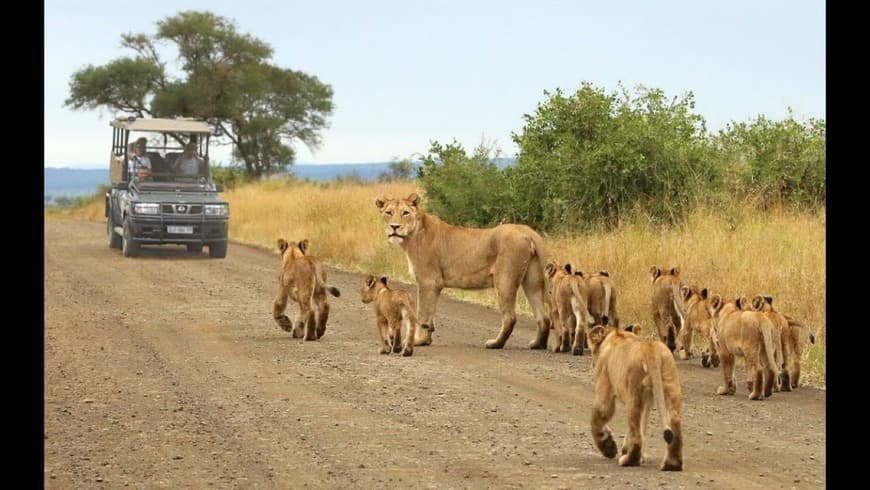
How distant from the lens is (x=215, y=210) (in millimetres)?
26547

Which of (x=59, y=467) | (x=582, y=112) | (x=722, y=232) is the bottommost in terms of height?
(x=59, y=467)

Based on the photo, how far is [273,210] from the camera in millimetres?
35688

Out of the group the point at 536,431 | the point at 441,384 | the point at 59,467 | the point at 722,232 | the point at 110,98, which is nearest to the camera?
the point at 59,467

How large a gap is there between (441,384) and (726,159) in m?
13.3

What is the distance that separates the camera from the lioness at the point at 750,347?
10.7 metres

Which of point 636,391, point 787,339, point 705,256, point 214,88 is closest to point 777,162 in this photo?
point 705,256

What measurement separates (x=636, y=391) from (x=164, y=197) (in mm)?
19440

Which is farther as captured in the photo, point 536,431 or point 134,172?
point 134,172

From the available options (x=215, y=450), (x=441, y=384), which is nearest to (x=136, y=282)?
(x=441, y=384)

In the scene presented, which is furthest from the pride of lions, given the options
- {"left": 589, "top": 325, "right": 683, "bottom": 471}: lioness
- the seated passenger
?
the seated passenger

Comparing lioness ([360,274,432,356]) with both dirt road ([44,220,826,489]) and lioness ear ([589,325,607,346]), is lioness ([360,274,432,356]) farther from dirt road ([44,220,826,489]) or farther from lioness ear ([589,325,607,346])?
lioness ear ([589,325,607,346])

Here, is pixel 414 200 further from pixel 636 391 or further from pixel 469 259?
pixel 636 391
